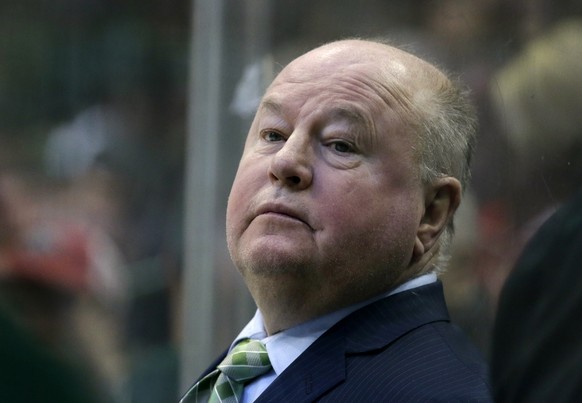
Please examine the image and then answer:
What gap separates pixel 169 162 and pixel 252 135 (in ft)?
6.28

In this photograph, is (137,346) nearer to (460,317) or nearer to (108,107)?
(108,107)

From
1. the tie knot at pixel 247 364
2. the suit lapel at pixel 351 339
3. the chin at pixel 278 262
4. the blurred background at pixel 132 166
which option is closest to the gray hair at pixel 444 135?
the suit lapel at pixel 351 339

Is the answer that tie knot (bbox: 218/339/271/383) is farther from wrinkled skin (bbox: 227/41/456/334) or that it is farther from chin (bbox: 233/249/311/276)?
chin (bbox: 233/249/311/276)

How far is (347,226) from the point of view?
2.10 meters

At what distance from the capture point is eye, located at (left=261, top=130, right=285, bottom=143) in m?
2.27

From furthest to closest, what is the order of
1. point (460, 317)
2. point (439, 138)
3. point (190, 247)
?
1. point (190, 247)
2. point (460, 317)
3. point (439, 138)

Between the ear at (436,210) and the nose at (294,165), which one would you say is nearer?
the nose at (294,165)

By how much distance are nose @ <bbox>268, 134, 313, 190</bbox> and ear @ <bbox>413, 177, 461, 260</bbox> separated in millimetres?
276

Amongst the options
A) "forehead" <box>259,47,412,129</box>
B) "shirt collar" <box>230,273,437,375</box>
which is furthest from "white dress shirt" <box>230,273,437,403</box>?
"forehead" <box>259,47,412,129</box>

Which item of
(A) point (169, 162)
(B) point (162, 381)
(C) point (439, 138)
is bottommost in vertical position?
(B) point (162, 381)

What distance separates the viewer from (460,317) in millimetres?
2805

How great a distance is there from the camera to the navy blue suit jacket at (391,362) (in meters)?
1.91

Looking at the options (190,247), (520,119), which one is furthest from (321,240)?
(190,247)

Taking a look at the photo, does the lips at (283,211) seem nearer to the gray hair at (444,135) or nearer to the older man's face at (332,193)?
the older man's face at (332,193)
